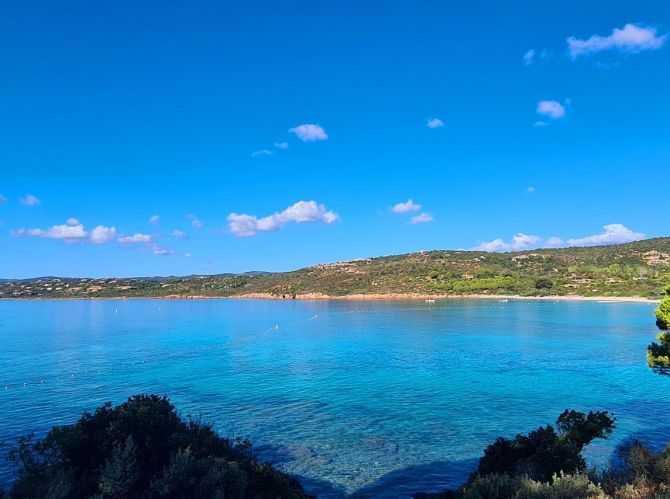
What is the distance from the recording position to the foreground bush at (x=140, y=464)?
13516 millimetres

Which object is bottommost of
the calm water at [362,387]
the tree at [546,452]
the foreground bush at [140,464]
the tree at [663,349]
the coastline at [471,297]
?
the calm water at [362,387]

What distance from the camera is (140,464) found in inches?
616

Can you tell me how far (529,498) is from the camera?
1234 cm

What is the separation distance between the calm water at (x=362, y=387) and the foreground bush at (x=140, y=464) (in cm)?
513

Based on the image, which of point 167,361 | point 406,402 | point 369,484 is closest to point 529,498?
point 369,484

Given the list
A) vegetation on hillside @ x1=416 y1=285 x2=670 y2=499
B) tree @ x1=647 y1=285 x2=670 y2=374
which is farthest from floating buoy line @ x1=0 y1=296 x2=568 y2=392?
tree @ x1=647 y1=285 x2=670 y2=374

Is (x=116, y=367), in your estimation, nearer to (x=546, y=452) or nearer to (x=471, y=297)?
(x=546, y=452)

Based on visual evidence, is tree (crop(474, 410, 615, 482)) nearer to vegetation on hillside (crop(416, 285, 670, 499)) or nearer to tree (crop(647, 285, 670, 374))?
vegetation on hillside (crop(416, 285, 670, 499))

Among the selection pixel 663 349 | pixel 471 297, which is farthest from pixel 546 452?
pixel 471 297

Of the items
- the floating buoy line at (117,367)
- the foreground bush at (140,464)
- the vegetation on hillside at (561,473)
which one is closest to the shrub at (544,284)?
the floating buoy line at (117,367)

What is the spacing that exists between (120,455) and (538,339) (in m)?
66.3

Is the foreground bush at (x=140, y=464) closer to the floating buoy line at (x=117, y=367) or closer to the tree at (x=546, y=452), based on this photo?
the tree at (x=546, y=452)

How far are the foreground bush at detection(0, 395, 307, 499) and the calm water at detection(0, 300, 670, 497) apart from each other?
5.13 m

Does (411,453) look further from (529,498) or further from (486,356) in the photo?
(486,356)
